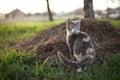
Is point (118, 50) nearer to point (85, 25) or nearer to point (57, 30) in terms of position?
point (85, 25)

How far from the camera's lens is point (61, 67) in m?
6.08

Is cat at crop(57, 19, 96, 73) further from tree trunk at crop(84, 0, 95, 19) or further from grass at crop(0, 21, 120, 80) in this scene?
tree trunk at crop(84, 0, 95, 19)

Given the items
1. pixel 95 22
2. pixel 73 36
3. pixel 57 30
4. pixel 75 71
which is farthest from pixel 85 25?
pixel 75 71

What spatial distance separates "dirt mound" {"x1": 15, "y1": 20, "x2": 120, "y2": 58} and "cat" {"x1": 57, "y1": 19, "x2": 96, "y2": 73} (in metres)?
0.68

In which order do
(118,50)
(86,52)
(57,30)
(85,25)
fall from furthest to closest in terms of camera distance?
(57,30), (85,25), (118,50), (86,52)

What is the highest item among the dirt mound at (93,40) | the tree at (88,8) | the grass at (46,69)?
the tree at (88,8)

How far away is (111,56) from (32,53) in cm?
212

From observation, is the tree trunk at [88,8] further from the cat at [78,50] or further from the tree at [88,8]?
the cat at [78,50]

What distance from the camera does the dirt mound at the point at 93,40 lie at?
6.83 m

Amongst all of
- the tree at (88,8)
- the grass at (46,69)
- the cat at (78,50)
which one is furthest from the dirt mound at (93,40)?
the tree at (88,8)

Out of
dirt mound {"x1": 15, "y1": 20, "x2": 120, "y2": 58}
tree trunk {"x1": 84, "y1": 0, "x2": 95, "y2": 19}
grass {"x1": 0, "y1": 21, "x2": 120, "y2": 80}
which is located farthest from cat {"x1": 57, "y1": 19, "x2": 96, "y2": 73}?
tree trunk {"x1": 84, "y1": 0, "x2": 95, "y2": 19}

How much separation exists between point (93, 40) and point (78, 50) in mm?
1499

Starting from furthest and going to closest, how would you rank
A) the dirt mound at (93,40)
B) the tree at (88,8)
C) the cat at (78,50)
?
the tree at (88,8), the dirt mound at (93,40), the cat at (78,50)

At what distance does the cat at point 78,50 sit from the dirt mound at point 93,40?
2.24 ft
